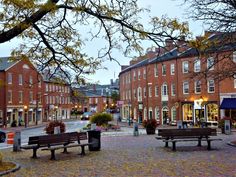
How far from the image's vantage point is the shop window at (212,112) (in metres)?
49.2

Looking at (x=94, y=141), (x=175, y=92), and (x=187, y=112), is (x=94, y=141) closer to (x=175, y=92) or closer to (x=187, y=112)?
(x=187, y=112)

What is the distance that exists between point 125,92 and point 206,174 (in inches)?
2496

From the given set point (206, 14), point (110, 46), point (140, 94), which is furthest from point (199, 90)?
point (110, 46)

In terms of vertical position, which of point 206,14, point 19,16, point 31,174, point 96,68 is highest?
point 206,14

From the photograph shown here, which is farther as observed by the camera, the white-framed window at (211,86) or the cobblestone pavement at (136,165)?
the white-framed window at (211,86)

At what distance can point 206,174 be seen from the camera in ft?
36.3

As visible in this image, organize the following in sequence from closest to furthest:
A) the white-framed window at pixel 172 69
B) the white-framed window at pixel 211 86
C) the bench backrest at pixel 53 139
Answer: the bench backrest at pixel 53 139, the white-framed window at pixel 211 86, the white-framed window at pixel 172 69

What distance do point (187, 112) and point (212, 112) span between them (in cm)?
434

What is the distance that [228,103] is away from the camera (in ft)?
152

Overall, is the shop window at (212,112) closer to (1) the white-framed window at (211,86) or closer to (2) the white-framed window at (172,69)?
(1) the white-framed window at (211,86)

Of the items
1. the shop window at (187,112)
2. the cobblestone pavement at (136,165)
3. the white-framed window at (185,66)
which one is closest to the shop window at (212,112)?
the shop window at (187,112)

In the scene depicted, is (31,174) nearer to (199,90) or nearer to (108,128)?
(108,128)

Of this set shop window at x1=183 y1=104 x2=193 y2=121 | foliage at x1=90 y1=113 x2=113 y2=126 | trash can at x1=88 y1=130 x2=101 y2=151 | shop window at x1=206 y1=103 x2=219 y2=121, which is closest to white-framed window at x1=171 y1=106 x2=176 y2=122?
shop window at x1=183 y1=104 x2=193 y2=121

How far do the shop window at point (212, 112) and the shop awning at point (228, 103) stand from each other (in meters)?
2.52
